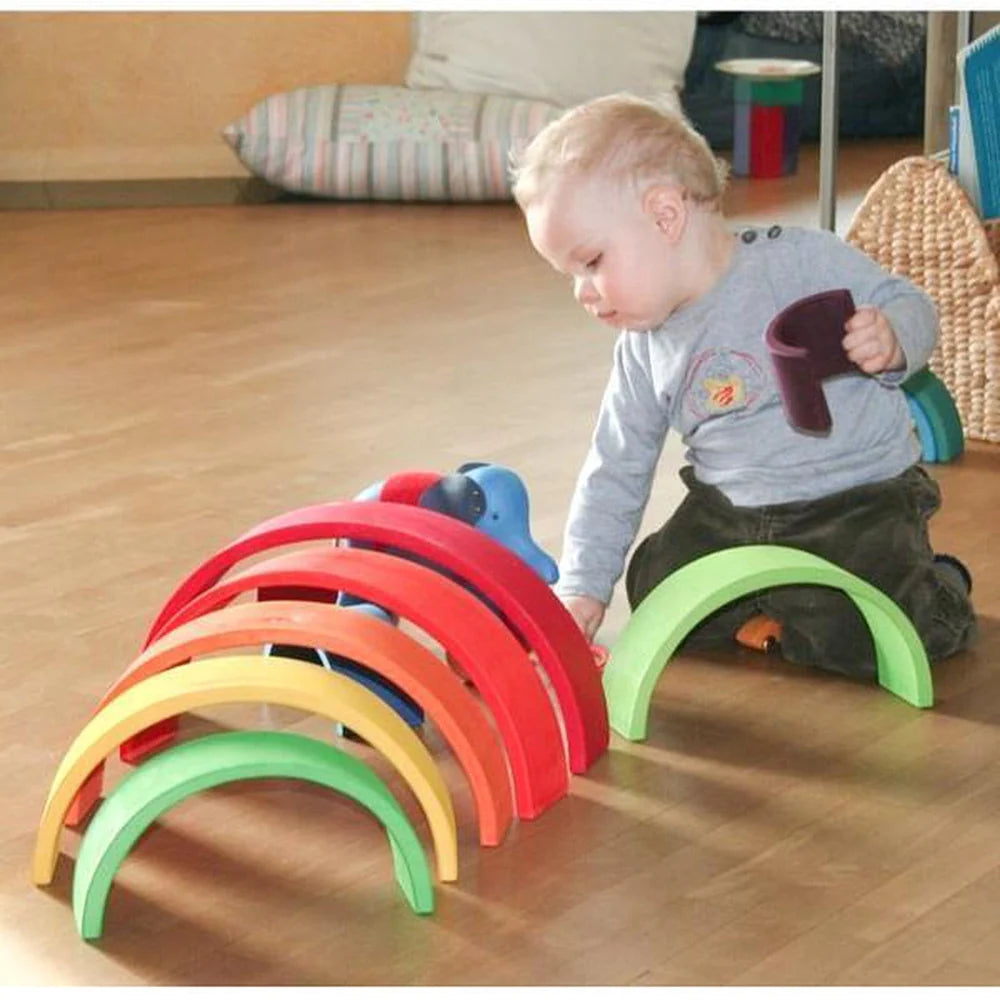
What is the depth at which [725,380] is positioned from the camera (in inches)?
68.2

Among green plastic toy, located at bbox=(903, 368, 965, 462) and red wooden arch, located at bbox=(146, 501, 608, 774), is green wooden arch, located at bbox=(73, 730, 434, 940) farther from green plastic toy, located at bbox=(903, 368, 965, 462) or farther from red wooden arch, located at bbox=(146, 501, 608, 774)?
green plastic toy, located at bbox=(903, 368, 965, 462)

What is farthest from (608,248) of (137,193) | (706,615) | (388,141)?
(137,193)

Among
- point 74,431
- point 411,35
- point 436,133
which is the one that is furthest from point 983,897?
point 411,35

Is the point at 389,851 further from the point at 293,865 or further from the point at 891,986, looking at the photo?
the point at 891,986

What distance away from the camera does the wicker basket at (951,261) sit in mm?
2258

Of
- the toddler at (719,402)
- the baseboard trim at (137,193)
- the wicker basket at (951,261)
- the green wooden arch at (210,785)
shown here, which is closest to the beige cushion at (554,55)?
the baseboard trim at (137,193)

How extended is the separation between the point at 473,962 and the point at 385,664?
21cm

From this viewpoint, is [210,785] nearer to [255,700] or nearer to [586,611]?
[255,700]

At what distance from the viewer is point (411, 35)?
3949 mm

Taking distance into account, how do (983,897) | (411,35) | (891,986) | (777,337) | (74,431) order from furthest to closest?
(411,35) → (74,431) → (777,337) → (983,897) → (891,986)

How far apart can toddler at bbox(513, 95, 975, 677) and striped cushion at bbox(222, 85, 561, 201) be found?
196cm

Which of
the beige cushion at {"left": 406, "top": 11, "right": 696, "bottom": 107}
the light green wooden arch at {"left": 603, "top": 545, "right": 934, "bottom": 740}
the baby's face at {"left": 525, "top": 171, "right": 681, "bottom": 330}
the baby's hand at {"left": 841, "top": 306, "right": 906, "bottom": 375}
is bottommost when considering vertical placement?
the light green wooden arch at {"left": 603, "top": 545, "right": 934, "bottom": 740}

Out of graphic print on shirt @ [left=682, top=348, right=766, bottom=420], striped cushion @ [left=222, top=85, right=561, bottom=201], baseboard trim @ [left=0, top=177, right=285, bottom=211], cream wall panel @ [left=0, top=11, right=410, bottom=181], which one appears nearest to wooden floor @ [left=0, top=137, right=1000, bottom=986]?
graphic print on shirt @ [left=682, top=348, right=766, bottom=420]

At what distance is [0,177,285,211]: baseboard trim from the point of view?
12.5 ft
